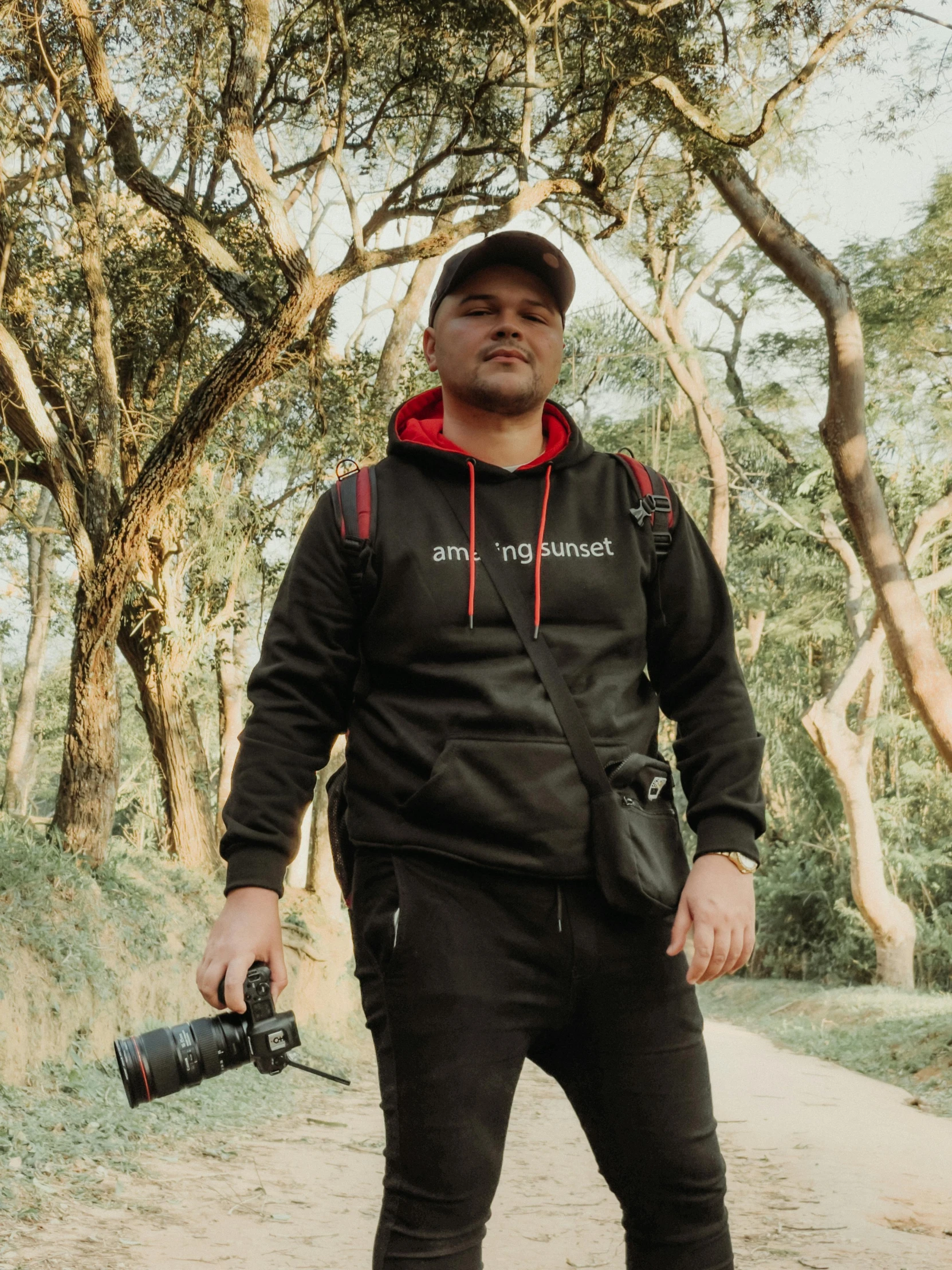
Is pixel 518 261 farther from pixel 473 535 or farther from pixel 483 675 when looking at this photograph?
pixel 483 675

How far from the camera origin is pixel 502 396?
2.06 meters

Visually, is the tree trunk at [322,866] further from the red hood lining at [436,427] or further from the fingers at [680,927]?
the fingers at [680,927]

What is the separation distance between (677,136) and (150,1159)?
793 cm

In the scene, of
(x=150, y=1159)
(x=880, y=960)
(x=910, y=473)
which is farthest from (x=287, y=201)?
(x=880, y=960)

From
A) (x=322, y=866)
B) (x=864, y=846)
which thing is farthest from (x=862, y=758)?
(x=322, y=866)

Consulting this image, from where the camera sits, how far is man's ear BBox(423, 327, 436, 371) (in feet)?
7.21

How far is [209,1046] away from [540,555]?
35.8 inches

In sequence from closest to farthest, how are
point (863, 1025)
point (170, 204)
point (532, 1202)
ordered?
point (532, 1202) < point (170, 204) < point (863, 1025)

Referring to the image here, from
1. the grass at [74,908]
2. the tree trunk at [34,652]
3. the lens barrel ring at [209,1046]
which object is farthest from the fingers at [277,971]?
the tree trunk at [34,652]

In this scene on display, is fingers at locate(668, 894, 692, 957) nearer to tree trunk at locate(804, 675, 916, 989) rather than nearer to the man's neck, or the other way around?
the man's neck

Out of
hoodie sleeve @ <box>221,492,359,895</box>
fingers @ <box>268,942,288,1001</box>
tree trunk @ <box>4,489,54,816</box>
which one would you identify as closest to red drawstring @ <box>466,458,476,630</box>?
hoodie sleeve @ <box>221,492,359,895</box>

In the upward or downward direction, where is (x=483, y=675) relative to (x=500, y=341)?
downward

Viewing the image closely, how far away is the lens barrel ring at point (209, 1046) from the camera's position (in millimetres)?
1765

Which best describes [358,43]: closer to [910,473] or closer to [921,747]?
[910,473]
